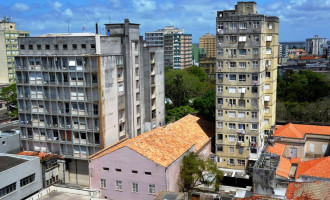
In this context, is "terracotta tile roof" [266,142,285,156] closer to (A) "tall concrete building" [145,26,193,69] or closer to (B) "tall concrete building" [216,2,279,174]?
(B) "tall concrete building" [216,2,279,174]

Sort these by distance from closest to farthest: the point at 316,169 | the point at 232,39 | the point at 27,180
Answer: the point at 316,169, the point at 27,180, the point at 232,39

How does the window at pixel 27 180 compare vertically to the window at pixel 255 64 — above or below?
below

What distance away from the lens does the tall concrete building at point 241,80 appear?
47594mm

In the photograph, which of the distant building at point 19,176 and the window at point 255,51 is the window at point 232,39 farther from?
the distant building at point 19,176

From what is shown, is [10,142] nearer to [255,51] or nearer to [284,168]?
[255,51]

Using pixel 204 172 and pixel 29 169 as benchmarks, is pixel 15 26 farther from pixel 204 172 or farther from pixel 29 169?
pixel 204 172

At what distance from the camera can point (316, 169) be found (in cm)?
4072

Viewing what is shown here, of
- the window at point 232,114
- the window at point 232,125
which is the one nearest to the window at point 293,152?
the window at point 232,125

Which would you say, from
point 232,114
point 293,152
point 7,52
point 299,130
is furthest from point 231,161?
point 7,52

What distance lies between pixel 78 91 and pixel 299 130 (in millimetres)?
32921

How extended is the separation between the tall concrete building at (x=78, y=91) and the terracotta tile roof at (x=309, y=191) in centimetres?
2396

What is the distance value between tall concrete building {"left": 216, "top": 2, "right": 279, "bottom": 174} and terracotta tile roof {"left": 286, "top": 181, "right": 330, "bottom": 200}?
16.1 meters

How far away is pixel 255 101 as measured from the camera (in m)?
48.3

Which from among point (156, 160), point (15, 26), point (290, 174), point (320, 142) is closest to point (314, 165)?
point (290, 174)
